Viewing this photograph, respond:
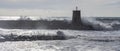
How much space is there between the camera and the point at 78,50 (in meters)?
22.6

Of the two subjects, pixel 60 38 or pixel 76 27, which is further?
pixel 76 27

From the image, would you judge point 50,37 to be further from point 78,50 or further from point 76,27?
point 76,27

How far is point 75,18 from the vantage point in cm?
5172

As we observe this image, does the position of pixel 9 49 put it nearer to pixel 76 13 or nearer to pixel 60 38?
pixel 60 38

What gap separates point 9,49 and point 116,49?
952 centimetres

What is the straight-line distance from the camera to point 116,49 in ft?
77.2

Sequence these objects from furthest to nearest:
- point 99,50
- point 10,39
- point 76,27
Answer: point 76,27, point 10,39, point 99,50

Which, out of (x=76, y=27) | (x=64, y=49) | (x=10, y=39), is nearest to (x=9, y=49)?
(x=64, y=49)

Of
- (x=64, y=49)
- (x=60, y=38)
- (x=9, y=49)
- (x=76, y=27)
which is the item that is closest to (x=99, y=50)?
(x=64, y=49)

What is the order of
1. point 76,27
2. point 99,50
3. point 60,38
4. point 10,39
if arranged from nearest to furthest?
point 99,50 < point 10,39 < point 60,38 < point 76,27

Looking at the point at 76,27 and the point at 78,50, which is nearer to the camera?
the point at 78,50

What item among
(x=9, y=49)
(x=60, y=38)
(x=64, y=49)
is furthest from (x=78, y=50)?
(x=60, y=38)

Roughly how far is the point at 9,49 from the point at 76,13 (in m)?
30.0

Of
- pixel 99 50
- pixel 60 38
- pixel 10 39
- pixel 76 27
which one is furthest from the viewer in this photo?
pixel 76 27
